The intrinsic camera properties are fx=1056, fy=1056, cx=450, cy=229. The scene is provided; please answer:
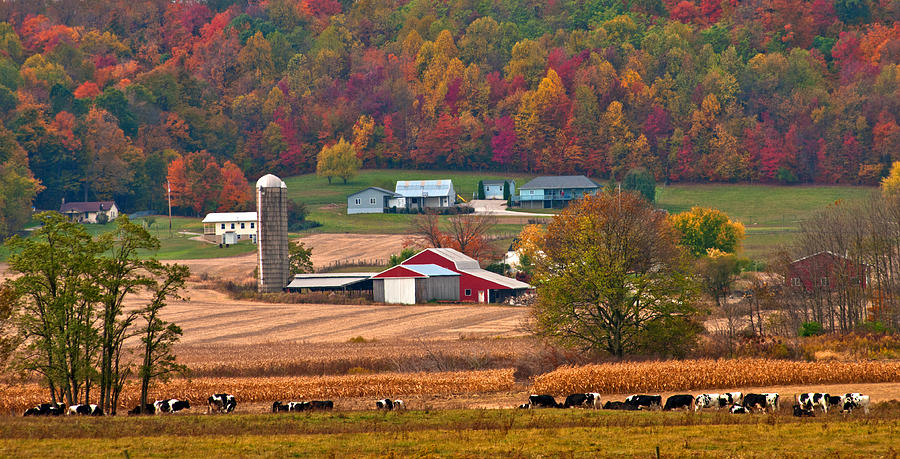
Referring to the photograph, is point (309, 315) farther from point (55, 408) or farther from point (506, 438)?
point (506, 438)

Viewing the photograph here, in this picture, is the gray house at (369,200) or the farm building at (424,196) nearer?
the gray house at (369,200)

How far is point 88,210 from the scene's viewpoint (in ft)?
468

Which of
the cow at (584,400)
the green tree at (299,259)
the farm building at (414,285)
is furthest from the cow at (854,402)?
the green tree at (299,259)

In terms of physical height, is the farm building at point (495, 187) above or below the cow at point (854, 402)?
above

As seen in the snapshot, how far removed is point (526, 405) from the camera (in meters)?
34.7

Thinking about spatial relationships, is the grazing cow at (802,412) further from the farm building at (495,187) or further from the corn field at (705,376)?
the farm building at (495,187)

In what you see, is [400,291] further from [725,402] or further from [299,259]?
[725,402]

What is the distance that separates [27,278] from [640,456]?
21.3 m

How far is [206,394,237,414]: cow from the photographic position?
117 ft

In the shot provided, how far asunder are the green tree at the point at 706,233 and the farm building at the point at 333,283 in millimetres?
32221

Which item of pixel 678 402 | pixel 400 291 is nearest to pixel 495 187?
pixel 400 291

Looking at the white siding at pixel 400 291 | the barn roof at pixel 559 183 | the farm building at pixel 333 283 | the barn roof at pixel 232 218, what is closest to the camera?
the white siding at pixel 400 291

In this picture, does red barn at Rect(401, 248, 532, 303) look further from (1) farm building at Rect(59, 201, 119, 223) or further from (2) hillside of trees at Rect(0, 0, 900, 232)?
(1) farm building at Rect(59, 201, 119, 223)

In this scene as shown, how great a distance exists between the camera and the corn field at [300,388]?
127 feet
